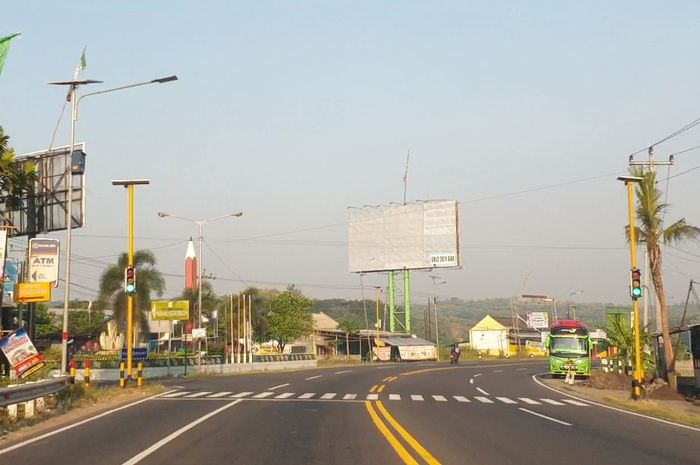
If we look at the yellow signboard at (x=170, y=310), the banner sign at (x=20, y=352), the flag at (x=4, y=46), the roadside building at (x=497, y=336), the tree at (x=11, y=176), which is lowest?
the roadside building at (x=497, y=336)

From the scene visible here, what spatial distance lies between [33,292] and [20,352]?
2.49 m

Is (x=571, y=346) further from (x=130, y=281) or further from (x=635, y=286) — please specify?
(x=130, y=281)

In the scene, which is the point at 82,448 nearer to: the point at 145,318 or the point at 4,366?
the point at 4,366

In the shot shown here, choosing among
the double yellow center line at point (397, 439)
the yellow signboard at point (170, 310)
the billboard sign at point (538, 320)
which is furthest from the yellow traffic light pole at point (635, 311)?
the billboard sign at point (538, 320)

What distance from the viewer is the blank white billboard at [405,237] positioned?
8144 centimetres

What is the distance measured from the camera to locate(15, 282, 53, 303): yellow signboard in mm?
23328

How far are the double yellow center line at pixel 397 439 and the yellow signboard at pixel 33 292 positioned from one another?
11.0 m

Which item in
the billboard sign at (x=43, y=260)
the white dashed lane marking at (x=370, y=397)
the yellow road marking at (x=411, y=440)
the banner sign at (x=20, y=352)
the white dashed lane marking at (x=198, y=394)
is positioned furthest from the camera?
the white dashed lane marking at (x=198, y=394)

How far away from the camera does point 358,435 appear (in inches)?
602

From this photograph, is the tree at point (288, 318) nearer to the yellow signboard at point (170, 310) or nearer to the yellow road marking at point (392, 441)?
the yellow signboard at point (170, 310)

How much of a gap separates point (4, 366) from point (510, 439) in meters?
20.2

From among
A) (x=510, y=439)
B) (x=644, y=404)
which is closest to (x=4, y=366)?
(x=510, y=439)

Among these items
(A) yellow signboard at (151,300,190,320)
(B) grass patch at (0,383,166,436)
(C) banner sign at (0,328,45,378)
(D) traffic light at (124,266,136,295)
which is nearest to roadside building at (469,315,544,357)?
(A) yellow signboard at (151,300,190,320)

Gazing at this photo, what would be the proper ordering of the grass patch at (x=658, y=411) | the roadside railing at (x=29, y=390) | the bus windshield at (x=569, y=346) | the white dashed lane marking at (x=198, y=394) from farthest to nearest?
the bus windshield at (x=569, y=346), the white dashed lane marking at (x=198, y=394), the grass patch at (x=658, y=411), the roadside railing at (x=29, y=390)
